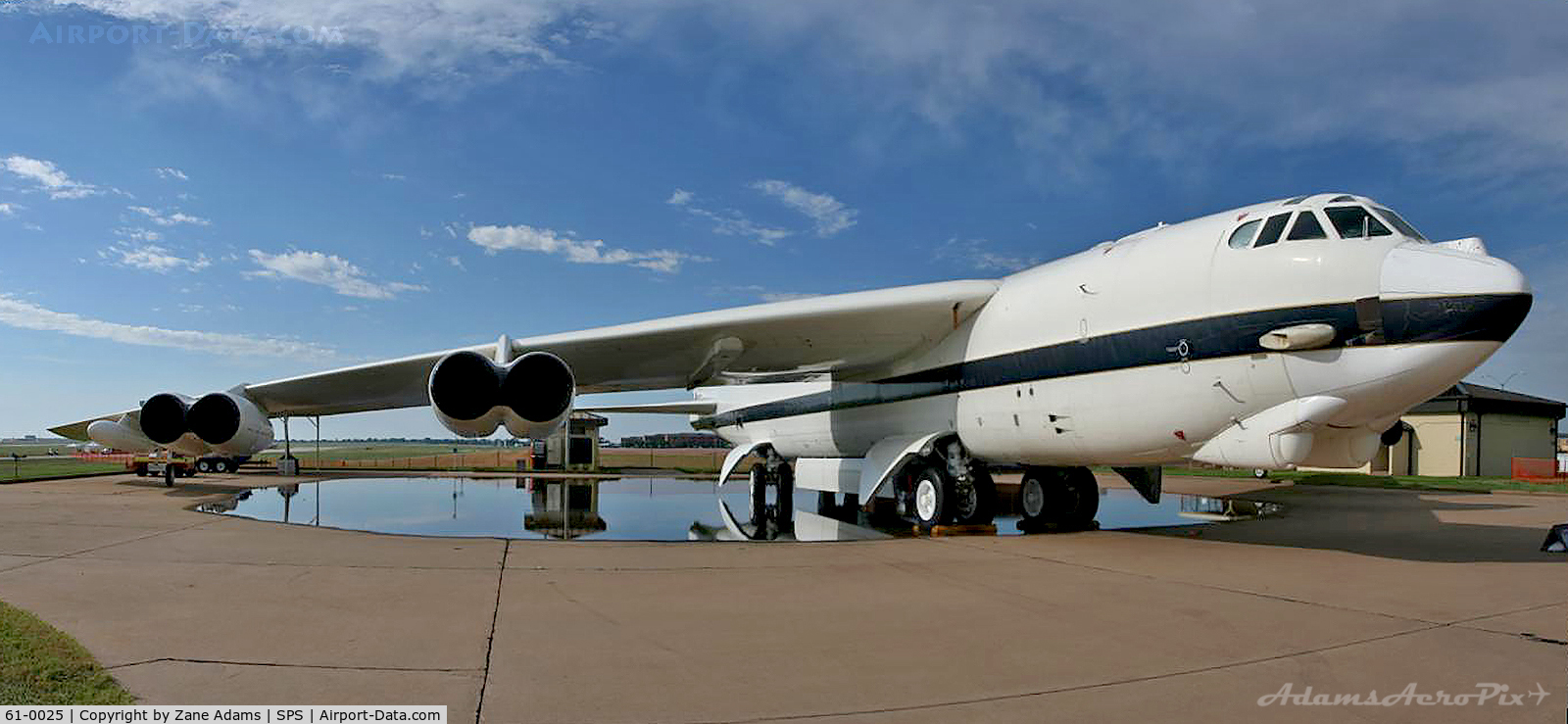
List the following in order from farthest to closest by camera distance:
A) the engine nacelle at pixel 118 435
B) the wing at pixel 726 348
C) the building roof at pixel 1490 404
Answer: the building roof at pixel 1490 404, the engine nacelle at pixel 118 435, the wing at pixel 726 348

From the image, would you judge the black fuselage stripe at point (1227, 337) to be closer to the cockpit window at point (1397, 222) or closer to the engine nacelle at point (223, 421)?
the cockpit window at point (1397, 222)

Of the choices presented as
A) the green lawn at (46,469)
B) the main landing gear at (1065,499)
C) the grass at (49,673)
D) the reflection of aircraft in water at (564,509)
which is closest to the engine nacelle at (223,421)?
the reflection of aircraft in water at (564,509)

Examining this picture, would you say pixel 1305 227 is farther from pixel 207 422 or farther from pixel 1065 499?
→ pixel 207 422

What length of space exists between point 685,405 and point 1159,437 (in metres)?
14.9

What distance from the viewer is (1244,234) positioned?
8336 mm

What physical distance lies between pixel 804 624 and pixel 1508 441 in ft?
116

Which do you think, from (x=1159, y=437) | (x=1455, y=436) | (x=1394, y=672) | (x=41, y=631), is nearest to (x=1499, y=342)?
(x=1159, y=437)

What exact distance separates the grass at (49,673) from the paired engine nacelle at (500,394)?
4.70 meters

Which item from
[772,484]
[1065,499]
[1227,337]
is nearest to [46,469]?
[772,484]

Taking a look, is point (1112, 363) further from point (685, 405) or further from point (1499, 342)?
point (685, 405)

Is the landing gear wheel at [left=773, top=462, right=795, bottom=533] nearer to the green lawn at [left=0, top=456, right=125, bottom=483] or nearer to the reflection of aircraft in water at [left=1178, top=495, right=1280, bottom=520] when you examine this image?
the reflection of aircraft in water at [left=1178, top=495, right=1280, bottom=520]

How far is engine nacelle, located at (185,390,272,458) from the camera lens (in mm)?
14172

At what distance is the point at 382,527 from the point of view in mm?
12000

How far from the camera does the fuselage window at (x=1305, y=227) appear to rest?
7.86m
